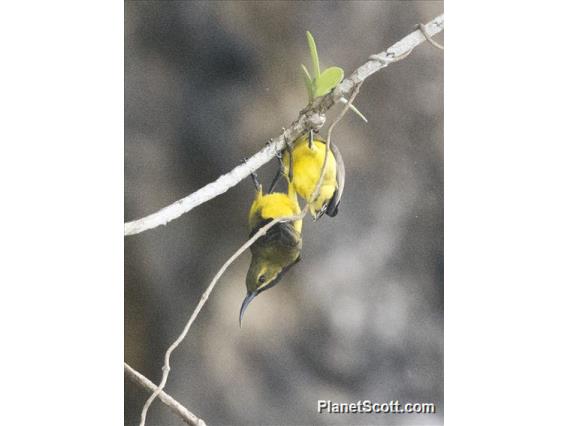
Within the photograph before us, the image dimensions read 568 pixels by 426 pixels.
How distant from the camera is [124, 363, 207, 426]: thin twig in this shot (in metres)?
1.48

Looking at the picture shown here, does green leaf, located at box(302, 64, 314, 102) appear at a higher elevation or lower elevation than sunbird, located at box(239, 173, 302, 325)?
higher

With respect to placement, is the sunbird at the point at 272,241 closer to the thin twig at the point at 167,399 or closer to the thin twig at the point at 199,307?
the thin twig at the point at 199,307

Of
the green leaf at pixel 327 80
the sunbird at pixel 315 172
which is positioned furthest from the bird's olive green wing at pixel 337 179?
the green leaf at pixel 327 80

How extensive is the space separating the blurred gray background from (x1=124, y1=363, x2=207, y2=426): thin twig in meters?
0.02

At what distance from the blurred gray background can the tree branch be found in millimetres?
21

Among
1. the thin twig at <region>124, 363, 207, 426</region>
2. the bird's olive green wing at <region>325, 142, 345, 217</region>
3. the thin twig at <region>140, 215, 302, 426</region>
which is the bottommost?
the thin twig at <region>124, 363, 207, 426</region>

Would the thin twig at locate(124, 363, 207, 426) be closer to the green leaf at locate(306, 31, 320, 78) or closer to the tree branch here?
the tree branch

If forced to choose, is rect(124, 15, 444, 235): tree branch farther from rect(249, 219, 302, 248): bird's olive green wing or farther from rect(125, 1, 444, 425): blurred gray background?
rect(249, 219, 302, 248): bird's olive green wing

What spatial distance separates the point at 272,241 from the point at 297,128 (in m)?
0.28

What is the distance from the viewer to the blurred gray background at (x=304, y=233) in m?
1.48

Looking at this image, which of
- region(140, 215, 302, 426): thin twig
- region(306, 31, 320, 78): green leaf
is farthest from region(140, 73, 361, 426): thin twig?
region(306, 31, 320, 78): green leaf

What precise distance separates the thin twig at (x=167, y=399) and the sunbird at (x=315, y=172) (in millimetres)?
565
